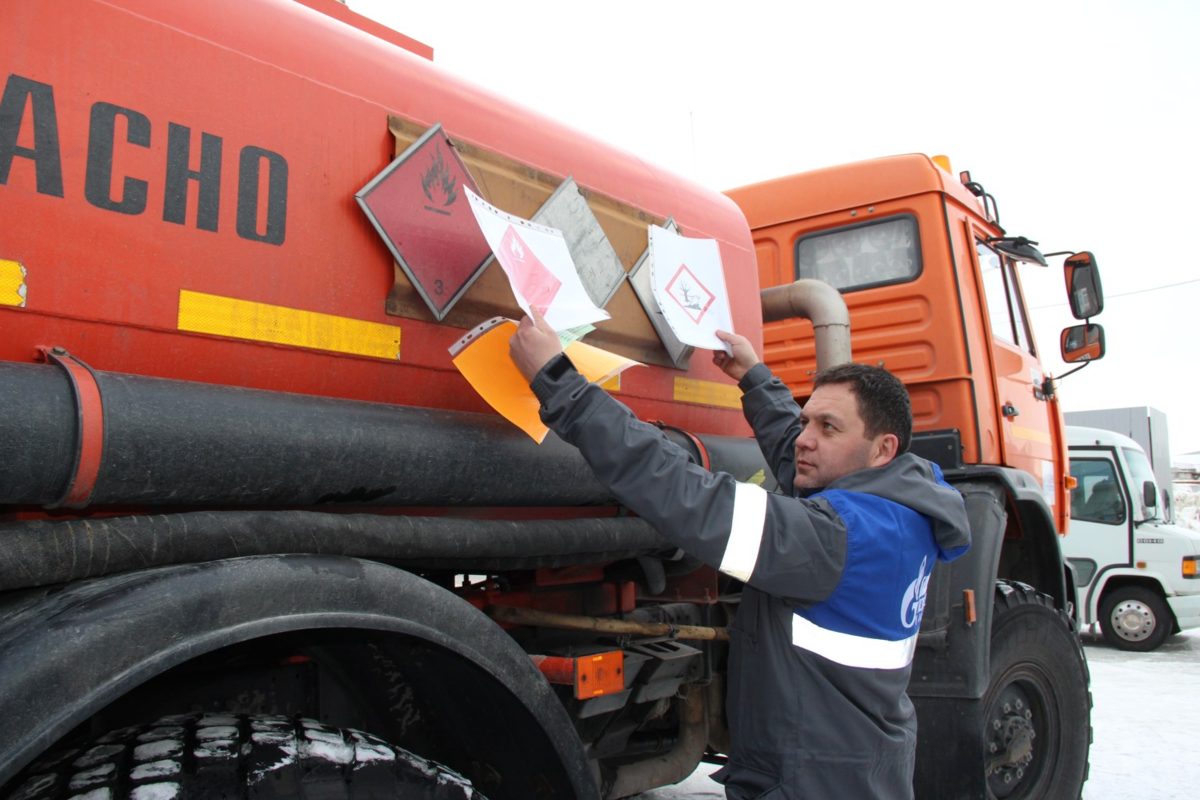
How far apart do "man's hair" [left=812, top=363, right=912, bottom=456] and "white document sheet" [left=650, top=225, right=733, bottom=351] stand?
1.59 feet

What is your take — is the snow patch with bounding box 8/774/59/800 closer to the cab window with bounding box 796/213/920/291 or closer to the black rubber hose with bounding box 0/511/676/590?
the black rubber hose with bounding box 0/511/676/590

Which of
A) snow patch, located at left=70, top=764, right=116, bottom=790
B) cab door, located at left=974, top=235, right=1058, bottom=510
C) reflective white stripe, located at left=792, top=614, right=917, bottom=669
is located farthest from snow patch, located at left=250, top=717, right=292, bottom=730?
cab door, located at left=974, top=235, right=1058, bottom=510

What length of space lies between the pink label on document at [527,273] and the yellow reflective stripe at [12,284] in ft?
2.85

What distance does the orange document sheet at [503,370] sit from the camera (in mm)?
1928

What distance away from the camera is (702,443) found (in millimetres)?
2551

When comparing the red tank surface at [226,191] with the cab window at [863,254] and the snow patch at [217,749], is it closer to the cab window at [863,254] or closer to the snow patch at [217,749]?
the snow patch at [217,749]

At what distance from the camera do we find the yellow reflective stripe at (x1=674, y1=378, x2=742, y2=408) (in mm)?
2770

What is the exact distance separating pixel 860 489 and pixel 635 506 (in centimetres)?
56

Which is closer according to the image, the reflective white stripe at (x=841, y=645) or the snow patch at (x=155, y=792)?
the snow patch at (x=155, y=792)

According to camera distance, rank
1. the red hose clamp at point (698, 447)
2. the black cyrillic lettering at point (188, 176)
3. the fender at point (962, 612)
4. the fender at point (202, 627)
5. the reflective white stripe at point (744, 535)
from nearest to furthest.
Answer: the fender at point (202, 627) → the black cyrillic lettering at point (188, 176) → the reflective white stripe at point (744, 535) → the red hose clamp at point (698, 447) → the fender at point (962, 612)

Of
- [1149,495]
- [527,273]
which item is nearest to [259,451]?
[527,273]

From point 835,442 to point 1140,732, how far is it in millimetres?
5526

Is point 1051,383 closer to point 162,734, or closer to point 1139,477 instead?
point 162,734

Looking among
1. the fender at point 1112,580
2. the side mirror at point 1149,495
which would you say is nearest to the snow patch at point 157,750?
the fender at point 1112,580
